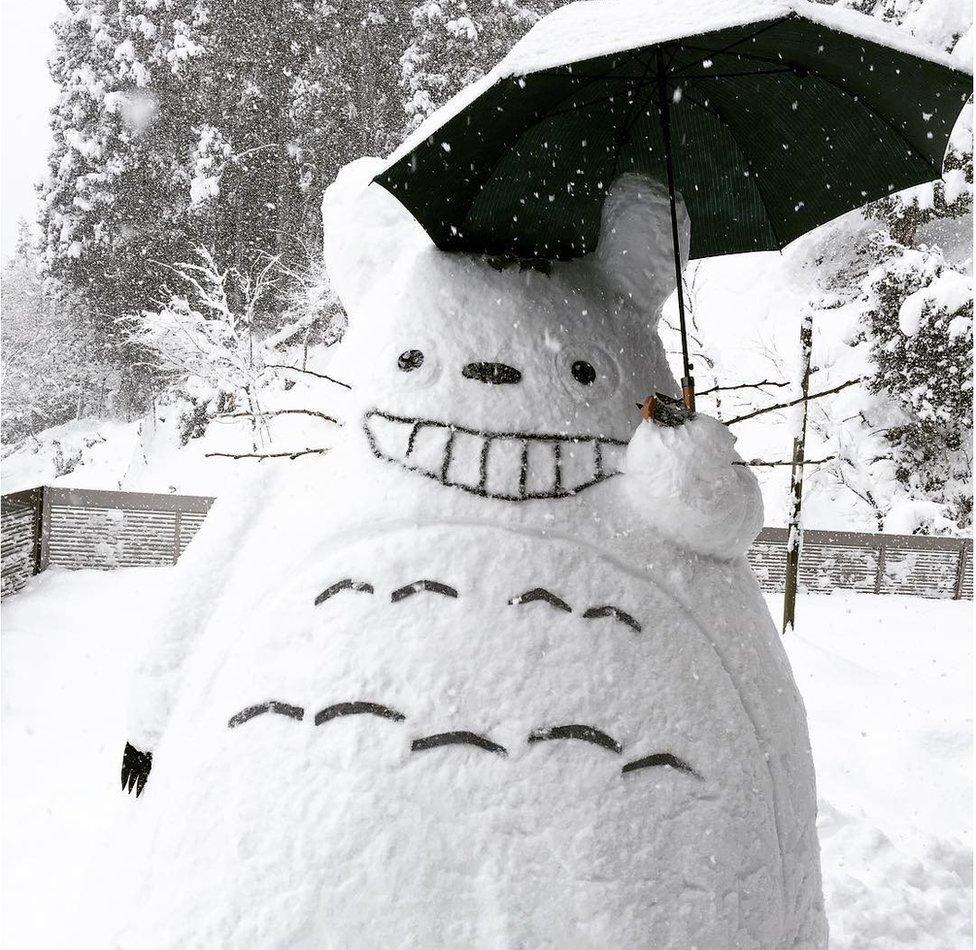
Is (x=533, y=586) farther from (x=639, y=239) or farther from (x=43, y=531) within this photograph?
(x=43, y=531)

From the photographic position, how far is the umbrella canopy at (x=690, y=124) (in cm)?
155

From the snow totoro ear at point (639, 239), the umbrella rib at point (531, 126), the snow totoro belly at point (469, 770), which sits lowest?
the snow totoro belly at point (469, 770)

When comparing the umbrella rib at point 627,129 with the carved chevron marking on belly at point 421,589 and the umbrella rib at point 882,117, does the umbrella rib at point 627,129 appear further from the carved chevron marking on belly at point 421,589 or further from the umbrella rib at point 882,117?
the carved chevron marking on belly at point 421,589

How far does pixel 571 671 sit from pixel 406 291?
3.32 feet

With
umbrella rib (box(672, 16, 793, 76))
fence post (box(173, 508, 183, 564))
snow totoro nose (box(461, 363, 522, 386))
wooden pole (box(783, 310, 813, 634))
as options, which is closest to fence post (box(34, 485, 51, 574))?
fence post (box(173, 508, 183, 564))

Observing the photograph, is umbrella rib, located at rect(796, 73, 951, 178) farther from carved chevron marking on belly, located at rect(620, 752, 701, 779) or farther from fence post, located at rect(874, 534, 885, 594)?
fence post, located at rect(874, 534, 885, 594)

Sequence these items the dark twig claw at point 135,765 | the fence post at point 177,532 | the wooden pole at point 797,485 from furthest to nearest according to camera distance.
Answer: the fence post at point 177,532 → the wooden pole at point 797,485 → the dark twig claw at point 135,765

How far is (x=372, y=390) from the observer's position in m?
1.97

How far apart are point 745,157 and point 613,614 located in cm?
127

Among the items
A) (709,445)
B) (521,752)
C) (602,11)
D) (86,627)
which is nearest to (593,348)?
(709,445)

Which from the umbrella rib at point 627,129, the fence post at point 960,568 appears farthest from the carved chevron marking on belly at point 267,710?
the fence post at point 960,568

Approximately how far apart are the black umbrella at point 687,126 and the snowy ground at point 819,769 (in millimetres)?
1766

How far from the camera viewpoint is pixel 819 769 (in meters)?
5.52

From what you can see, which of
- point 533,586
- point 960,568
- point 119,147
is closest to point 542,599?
point 533,586
